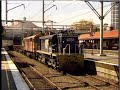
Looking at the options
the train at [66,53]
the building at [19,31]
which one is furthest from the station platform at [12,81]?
the building at [19,31]

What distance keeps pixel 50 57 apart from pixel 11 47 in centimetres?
4812

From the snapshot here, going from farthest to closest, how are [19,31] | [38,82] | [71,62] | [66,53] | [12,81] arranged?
[19,31], [66,53], [71,62], [38,82], [12,81]

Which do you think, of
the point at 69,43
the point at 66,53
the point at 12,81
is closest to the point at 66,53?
the point at 66,53

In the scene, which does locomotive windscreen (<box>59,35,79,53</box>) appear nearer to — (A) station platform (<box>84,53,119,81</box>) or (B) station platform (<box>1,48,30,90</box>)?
(A) station platform (<box>84,53,119,81</box>)

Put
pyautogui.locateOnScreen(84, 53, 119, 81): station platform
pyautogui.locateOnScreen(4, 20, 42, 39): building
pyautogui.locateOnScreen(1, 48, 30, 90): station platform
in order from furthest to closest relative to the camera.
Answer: pyautogui.locateOnScreen(4, 20, 42, 39): building → pyautogui.locateOnScreen(84, 53, 119, 81): station platform → pyautogui.locateOnScreen(1, 48, 30, 90): station platform

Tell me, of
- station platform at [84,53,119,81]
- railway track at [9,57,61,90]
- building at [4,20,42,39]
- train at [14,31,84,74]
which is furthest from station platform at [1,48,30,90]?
building at [4,20,42,39]

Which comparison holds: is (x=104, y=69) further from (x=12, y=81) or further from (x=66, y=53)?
(x=12, y=81)

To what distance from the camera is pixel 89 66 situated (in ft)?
66.5

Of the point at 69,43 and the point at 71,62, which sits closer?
the point at 71,62

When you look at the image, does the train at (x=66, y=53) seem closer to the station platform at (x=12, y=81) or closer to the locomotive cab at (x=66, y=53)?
the locomotive cab at (x=66, y=53)

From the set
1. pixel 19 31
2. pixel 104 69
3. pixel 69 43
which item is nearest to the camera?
pixel 104 69

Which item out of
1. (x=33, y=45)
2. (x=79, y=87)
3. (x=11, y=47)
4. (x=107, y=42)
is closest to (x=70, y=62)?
(x=79, y=87)

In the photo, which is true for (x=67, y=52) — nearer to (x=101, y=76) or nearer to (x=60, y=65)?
(x=60, y=65)

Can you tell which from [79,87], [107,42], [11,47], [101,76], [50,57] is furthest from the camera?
[11,47]
